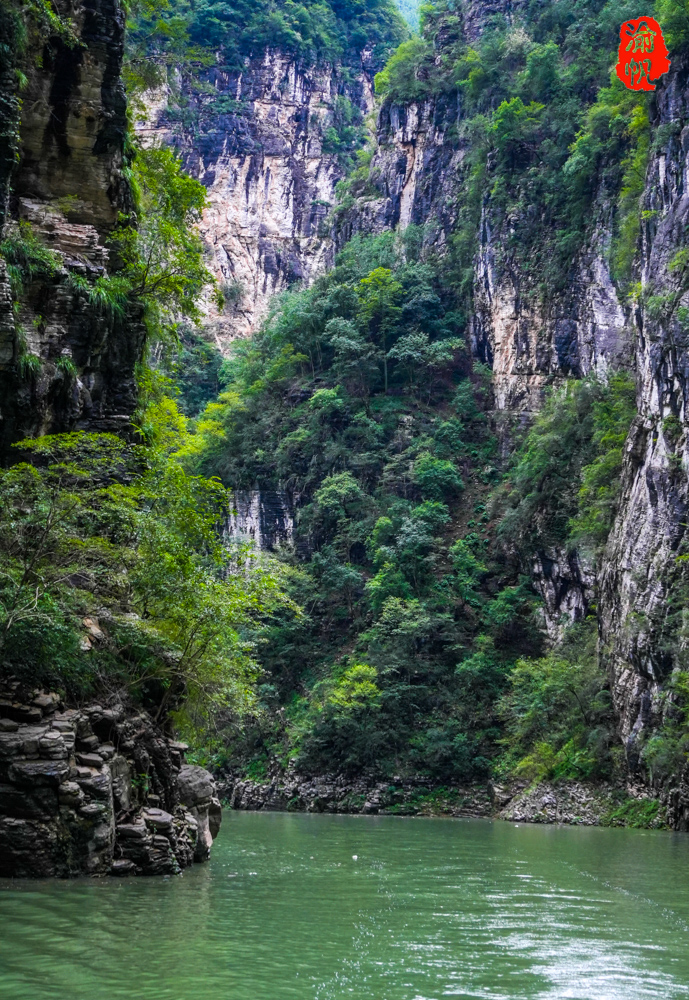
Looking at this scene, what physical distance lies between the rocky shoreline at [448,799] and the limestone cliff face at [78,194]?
18402mm

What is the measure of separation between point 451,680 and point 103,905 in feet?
94.8

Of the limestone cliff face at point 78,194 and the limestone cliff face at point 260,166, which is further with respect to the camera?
the limestone cliff face at point 260,166

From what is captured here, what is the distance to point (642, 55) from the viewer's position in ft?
108

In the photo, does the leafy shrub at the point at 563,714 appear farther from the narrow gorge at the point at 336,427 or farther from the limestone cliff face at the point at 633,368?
the limestone cliff face at the point at 633,368

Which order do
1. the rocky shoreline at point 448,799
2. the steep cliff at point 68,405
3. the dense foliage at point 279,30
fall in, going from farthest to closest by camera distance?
1. the dense foliage at point 279,30
2. the rocky shoreline at point 448,799
3. the steep cliff at point 68,405

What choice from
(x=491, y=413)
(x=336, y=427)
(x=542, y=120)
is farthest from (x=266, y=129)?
(x=491, y=413)

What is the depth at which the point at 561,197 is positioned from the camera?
45.1 metres

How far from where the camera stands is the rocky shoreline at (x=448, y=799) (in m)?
27.8

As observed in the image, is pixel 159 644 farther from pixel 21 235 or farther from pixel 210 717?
pixel 21 235

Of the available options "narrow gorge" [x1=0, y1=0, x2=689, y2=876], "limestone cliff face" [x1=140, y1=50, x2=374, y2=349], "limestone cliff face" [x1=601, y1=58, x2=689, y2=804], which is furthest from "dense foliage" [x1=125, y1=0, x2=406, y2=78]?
"limestone cliff face" [x1=601, y1=58, x2=689, y2=804]

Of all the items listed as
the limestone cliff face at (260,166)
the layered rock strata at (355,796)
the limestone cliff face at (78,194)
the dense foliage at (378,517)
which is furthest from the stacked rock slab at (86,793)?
the limestone cliff face at (260,166)

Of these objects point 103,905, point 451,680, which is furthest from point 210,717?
point 451,680

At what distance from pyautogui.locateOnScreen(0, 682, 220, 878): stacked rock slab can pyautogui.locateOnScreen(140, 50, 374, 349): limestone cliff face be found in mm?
56209

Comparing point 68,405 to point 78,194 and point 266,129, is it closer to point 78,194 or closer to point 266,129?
point 78,194
